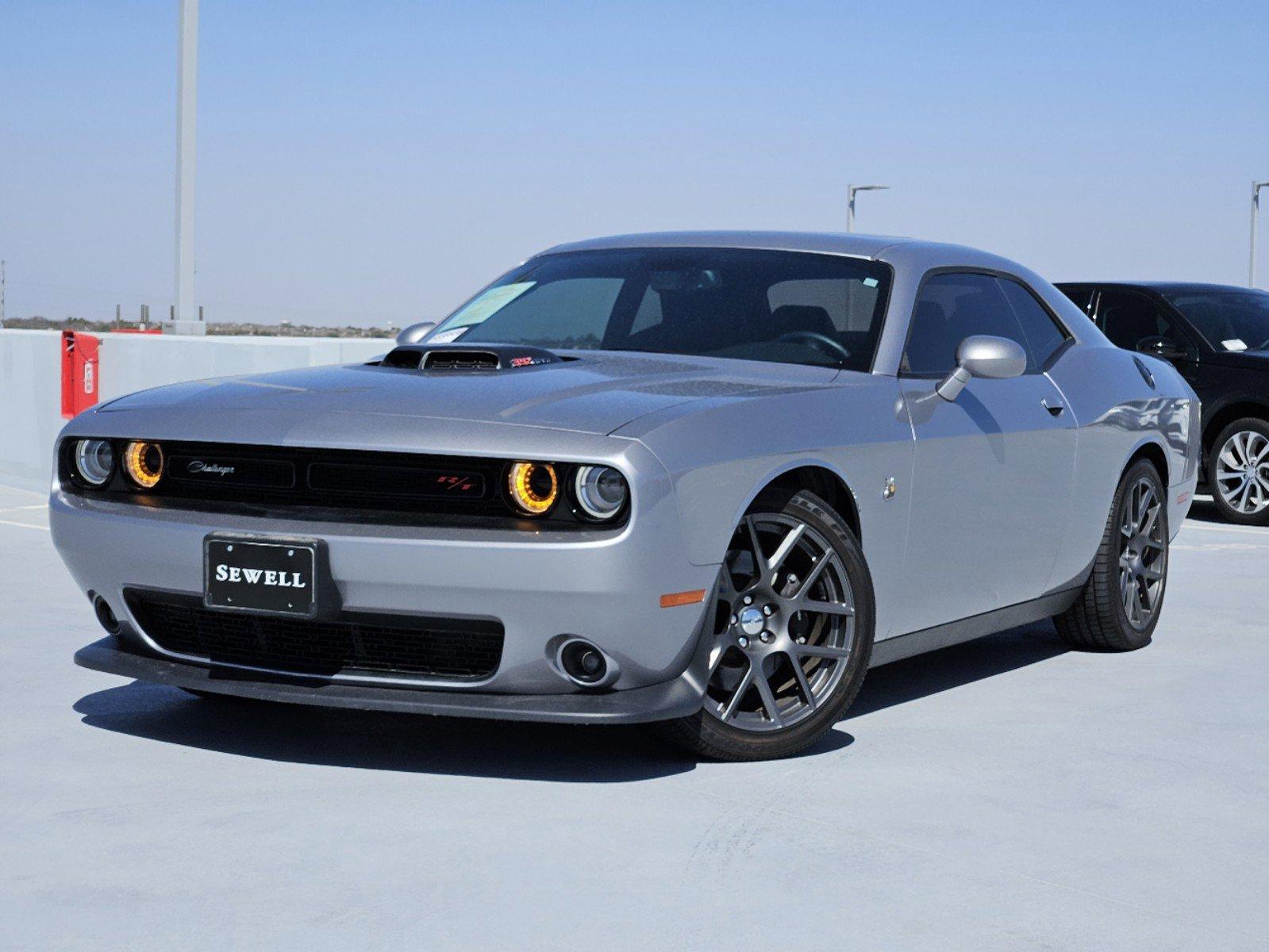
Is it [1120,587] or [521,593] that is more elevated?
[521,593]

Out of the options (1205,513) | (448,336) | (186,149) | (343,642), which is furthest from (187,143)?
(343,642)

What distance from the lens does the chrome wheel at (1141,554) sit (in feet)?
22.2

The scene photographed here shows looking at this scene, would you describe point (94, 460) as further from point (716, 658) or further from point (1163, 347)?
point (1163, 347)

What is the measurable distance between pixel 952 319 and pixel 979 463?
0.54m

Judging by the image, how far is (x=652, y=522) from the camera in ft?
14.0

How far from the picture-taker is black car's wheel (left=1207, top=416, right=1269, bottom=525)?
12305 millimetres

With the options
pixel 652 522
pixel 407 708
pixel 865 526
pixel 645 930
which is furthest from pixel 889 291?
pixel 645 930

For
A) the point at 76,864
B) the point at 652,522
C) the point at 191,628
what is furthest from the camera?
the point at 191,628

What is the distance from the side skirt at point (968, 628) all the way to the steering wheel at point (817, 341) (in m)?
0.82

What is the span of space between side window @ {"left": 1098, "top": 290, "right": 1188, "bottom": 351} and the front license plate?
9.02 m

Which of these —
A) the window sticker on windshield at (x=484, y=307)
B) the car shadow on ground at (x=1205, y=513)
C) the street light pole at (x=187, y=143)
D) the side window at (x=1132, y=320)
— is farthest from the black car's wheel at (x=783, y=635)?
the street light pole at (x=187, y=143)

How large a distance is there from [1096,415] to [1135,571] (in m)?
0.75

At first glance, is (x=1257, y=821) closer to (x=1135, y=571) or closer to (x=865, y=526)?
(x=865, y=526)

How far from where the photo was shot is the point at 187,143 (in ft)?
46.9
